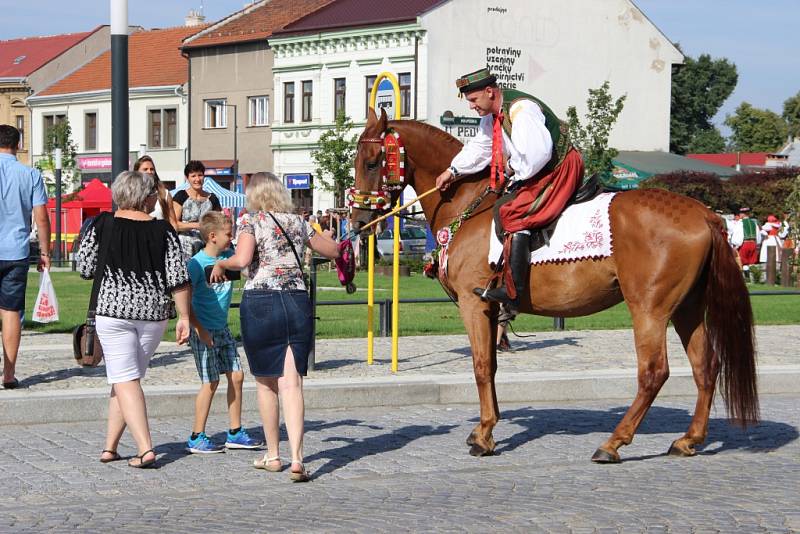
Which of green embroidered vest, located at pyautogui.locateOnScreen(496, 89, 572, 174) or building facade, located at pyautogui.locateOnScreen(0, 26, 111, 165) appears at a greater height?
building facade, located at pyautogui.locateOnScreen(0, 26, 111, 165)

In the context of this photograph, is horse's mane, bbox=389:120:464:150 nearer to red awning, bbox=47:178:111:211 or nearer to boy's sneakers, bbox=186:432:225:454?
boy's sneakers, bbox=186:432:225:454

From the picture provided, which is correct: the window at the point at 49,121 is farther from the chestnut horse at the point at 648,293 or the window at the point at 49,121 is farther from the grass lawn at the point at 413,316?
the chestnut horse at the point at 648,293

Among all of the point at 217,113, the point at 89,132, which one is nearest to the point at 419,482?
the point at 217,113

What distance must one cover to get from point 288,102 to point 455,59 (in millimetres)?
9422

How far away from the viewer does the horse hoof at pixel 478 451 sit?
902 centimetres

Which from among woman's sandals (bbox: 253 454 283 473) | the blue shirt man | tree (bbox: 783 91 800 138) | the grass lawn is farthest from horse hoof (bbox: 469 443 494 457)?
tree (bbox: 783 91 800 138)

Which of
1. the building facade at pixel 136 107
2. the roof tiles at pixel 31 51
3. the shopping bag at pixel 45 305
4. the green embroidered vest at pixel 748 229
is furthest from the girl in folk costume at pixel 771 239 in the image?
the roof tiles at pixel 31 51

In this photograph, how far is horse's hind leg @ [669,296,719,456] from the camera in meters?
9.05

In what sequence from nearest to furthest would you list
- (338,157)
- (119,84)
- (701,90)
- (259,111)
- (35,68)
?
(119,84)
(338,157)
(259,111)
(35,68)
(701,90)

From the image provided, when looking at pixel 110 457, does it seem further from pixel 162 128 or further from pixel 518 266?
pixel 162 128

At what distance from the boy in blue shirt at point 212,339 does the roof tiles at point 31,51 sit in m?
67.1

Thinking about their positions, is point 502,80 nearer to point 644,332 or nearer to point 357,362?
point 357,362

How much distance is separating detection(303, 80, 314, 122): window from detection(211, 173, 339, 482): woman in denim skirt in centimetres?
5104

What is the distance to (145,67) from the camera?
221 ft
